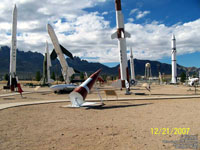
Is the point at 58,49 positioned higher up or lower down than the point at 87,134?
higher up

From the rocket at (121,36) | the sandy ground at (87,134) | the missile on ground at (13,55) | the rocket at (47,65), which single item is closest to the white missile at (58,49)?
the missile on ground at (13,55)

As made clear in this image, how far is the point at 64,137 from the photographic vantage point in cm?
626

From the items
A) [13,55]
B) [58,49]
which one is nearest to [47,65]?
[13,55]

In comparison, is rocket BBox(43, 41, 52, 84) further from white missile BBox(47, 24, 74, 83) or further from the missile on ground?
white missile BBox(47, 24, 74, 83)

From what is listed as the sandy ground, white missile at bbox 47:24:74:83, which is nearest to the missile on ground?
white missile at bbox 47:24:74:83

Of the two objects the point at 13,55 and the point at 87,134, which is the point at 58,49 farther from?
the point at 87,134

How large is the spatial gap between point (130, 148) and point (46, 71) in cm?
3822

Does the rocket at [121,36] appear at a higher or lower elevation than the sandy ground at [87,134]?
higher

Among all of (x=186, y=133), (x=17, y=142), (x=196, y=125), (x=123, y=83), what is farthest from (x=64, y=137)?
(x=123, y=83)

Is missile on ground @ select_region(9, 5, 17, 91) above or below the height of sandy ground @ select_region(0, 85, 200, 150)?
above

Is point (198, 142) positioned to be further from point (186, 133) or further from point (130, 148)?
point (130, 148)

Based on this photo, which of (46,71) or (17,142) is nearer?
(17,142)

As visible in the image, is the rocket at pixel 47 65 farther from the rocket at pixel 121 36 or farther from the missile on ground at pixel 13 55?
the rocket at pixel 121 36

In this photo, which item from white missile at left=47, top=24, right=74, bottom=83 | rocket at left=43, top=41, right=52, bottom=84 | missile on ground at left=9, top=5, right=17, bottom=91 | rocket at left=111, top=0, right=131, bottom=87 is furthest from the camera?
rocket at left=43, top=41, right=52, bottom=84
